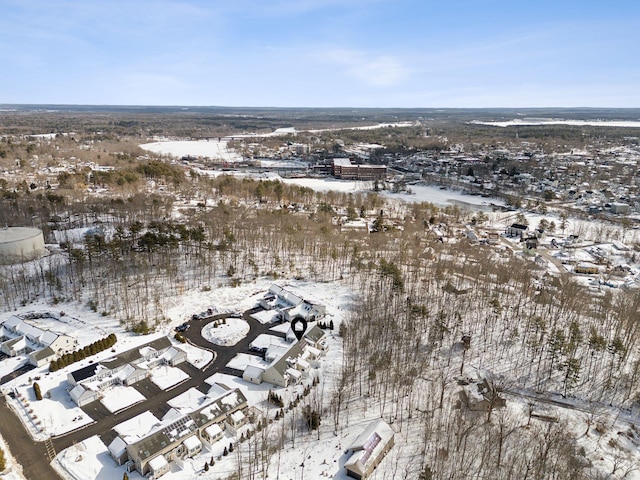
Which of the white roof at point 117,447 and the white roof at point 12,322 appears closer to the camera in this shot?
the white roof at point 117,447

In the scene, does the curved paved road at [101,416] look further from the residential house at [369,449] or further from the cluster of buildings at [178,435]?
the residential house at [369,449]

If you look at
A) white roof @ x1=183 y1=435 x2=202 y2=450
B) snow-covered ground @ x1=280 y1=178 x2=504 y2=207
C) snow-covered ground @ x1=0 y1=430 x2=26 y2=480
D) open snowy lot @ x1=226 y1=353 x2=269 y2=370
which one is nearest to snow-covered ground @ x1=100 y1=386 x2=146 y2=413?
snow-covered ground @ x1=0 y1=430 x2=26 y2=480

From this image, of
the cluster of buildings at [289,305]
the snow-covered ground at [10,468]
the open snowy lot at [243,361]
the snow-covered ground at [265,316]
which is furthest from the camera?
the snow-covered ground at [265,316]

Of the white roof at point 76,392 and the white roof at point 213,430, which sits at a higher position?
the white roof at point 76,392

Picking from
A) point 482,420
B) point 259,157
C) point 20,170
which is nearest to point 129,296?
point 482,420

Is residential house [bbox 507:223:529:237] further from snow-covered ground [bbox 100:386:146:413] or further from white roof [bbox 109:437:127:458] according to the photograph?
white roof [bbox 109:437:127:458]

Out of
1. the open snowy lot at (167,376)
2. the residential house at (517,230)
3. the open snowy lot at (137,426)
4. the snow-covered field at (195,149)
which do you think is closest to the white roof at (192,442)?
the open snowy lot at (137,426)
